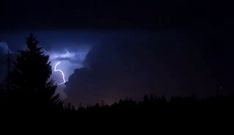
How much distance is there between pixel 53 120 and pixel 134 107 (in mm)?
1406

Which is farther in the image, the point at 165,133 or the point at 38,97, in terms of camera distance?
the point at 38,97

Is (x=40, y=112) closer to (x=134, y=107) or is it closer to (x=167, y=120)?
(x=134, y=107)

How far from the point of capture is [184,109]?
7.74 metres

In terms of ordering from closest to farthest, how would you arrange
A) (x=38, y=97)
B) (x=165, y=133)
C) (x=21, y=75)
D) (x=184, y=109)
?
(x=165, y=133) → (x=184, y=109) → (x=38, y=97) → (x=21, y=75)

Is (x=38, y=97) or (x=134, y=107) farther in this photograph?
(x=38, y=97)

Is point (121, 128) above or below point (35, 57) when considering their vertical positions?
below

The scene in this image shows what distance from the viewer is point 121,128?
7.23m

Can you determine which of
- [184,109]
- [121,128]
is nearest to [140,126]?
[121,128]

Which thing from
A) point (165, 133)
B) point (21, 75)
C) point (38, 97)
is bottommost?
point (165, 133)

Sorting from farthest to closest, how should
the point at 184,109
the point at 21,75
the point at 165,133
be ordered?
1. the point at 21,75
2. the point at 184,109
3. the point at 165,133

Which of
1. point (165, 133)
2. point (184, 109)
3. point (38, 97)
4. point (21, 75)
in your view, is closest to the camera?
point (165, 133)

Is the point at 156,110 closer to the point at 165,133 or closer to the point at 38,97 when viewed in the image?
the point at 165,133

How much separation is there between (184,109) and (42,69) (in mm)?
20980

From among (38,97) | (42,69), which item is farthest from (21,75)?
(38,97)
